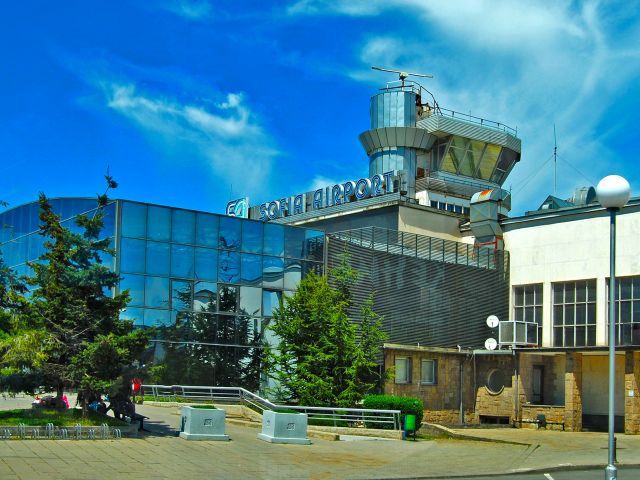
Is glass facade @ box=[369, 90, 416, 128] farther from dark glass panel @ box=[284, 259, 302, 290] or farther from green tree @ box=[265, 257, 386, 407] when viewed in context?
green tree @ box=[265, 257, 386, 407]

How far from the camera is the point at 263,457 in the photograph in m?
21.6

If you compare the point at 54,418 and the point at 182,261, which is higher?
the point at 182,261

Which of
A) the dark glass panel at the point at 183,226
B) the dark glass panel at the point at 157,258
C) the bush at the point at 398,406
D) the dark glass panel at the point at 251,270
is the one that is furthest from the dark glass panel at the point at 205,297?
the bush at the point at 398,406

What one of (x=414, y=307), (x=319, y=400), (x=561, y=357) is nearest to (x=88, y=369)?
(x=319, y=400)

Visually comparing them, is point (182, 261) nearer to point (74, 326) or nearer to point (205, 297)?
point (205, 297)

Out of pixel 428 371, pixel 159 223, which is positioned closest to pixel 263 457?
pixel 159 223

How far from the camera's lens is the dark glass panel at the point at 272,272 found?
129 ft

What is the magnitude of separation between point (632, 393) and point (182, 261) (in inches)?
844

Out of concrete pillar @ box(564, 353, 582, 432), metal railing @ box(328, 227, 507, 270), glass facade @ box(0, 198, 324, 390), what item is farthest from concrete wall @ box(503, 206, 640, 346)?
glass facade @ box(0, 198, 324, 390)

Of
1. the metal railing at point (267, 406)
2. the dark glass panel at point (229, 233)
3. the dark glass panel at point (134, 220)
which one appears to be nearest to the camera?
the metal railing at point (267, 406)

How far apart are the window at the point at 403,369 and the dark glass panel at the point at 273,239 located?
7.75 metres

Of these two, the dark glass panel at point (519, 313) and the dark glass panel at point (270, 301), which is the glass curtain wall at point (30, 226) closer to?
the dark glass panel at point (270, 301)

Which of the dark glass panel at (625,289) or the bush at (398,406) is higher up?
the dark glass panel at (625,289)

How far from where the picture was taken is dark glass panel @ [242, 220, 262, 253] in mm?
38938
